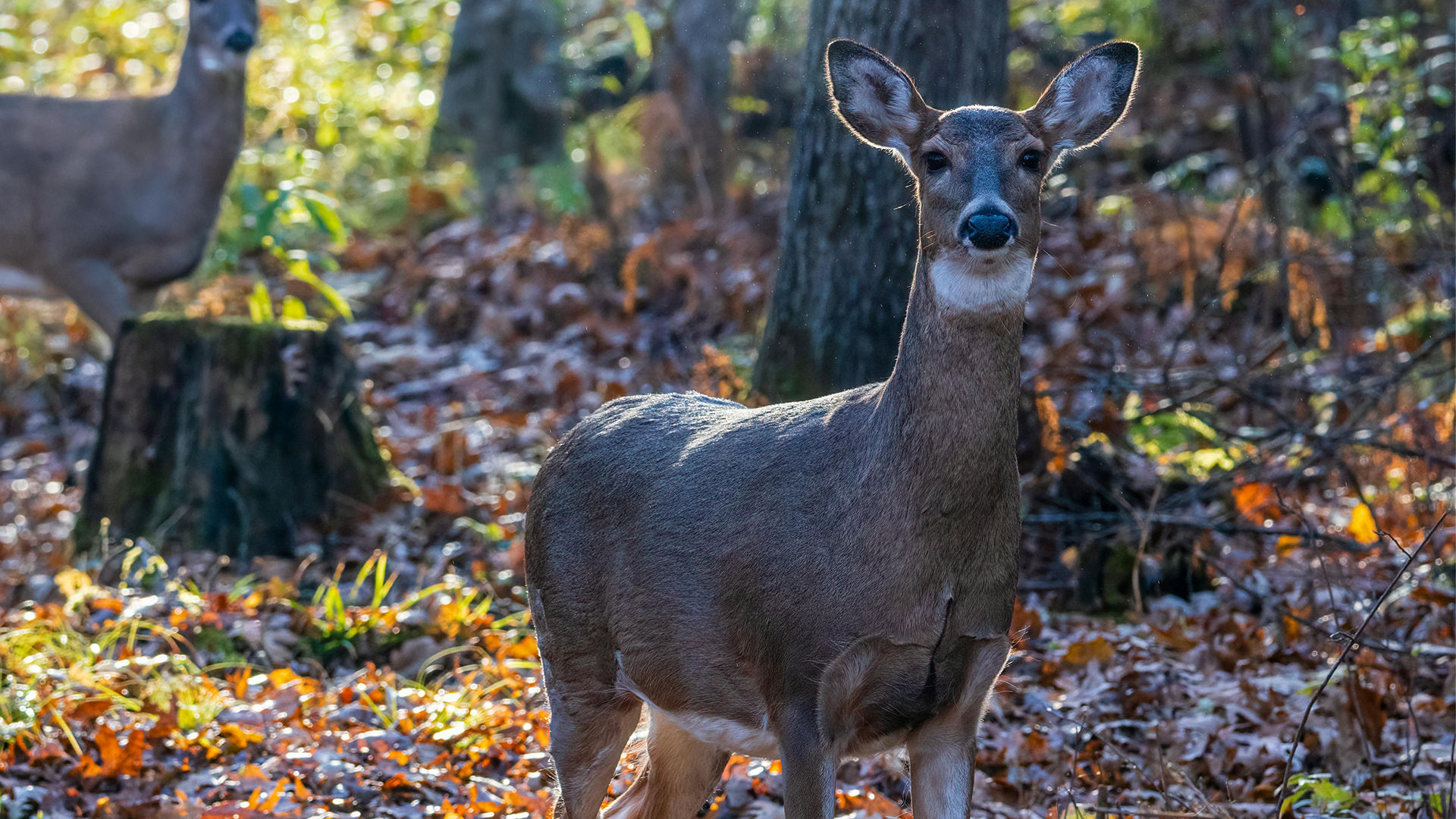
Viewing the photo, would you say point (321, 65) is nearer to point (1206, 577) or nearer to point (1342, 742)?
point (1206, 577)

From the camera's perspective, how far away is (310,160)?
7.88 metres

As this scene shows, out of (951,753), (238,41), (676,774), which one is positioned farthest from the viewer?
(238,41)

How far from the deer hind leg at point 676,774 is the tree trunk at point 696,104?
328 inches

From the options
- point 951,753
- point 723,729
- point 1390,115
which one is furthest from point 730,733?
point 1390,115

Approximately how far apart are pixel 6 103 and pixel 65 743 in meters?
7.13

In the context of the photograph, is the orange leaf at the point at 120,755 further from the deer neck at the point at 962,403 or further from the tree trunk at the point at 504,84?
the tree trunk at the point at 504,84

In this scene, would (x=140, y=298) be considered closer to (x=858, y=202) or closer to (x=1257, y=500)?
(x=858, y=202)

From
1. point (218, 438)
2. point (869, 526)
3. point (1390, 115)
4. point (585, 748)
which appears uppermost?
point (1390, 115)

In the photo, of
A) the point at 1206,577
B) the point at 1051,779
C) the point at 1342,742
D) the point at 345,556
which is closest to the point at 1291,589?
the point at 1206,577

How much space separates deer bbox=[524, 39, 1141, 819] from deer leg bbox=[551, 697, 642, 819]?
0.34 feet

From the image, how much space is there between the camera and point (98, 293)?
10.1 m

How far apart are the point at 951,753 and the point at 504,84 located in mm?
14171

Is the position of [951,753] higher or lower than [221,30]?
lower

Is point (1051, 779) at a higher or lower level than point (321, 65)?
lower
